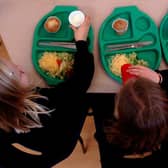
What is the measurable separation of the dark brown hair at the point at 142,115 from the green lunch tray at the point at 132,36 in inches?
7.2

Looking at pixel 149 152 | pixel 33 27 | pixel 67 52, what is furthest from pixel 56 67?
pixel 149 152

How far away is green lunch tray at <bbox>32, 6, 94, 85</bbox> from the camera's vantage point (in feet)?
3.07

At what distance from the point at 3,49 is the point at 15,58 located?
5 cm

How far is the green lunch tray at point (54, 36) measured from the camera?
0.94m

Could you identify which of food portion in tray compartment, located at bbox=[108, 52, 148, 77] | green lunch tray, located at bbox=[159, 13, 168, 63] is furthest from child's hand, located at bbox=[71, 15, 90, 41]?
green lunch tray, located at bbox=[159, 13, 168, 63]

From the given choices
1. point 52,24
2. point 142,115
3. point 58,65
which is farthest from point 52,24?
point 142,115

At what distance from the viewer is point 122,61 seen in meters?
0.89

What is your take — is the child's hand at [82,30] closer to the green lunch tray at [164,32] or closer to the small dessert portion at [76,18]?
the small dessert portion at [76,18]

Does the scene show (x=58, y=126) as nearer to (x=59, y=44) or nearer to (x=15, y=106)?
(x=15, y=106)

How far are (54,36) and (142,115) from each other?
1.36ft

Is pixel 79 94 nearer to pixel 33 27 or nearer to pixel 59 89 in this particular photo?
pixel 59 89

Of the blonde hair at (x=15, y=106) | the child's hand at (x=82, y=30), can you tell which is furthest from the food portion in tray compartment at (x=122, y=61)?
the blonde hair at (x=15, y=106)

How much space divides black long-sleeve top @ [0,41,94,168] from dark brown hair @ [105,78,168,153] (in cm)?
17

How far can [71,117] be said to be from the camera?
2.91 ft
